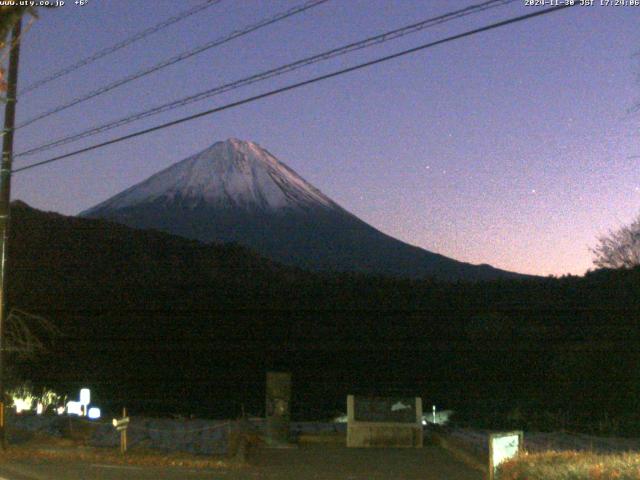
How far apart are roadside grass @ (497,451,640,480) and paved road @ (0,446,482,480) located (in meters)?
3.46

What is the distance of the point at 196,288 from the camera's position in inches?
2761

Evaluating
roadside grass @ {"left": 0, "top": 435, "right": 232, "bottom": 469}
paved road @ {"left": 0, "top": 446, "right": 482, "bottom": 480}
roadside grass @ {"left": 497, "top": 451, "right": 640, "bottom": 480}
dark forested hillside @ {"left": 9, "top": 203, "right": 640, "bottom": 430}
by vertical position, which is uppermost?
dark forested hillside @ {"left": 9, "top": 203, "right": 640, "bottom": 430}

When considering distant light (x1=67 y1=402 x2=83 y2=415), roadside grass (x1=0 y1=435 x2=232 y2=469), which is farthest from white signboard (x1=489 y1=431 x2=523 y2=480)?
distant light (x1=67 y1=402 x2=83 y2=415)

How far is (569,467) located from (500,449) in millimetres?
1933

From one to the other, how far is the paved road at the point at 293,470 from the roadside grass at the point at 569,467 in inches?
136

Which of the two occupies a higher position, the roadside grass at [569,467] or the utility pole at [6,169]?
the utility pole at [6,169]

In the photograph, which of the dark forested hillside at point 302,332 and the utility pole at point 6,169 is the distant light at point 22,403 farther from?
the utility pole at point 6,169

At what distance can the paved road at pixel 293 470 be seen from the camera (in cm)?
1484

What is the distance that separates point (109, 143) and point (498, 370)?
34.4 m

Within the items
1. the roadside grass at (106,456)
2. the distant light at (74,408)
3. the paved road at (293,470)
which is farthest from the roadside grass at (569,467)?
the distant light at (74,408)

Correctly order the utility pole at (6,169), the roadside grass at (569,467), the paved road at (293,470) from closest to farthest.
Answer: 1. the roadside grass at (569,467)
2. the paved road at (293,470)
3. the utility pole at (6,169)

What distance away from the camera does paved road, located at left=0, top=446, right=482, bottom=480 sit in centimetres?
1484

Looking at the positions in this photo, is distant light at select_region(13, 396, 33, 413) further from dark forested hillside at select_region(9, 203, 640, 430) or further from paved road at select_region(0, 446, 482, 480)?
paved road at select_region(0, 446, 482, 480)

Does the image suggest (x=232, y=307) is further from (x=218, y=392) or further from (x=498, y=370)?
(x=498, y=370)
